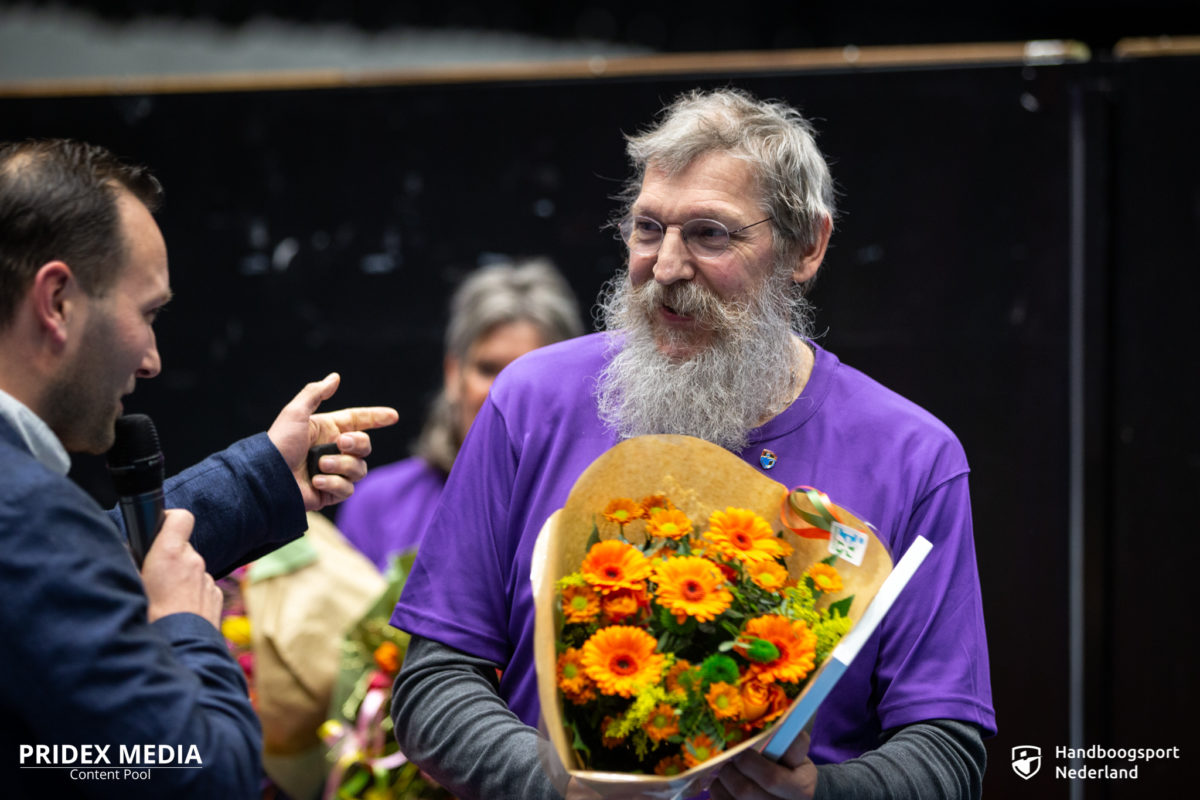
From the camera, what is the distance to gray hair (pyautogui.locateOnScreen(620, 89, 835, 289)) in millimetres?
1890

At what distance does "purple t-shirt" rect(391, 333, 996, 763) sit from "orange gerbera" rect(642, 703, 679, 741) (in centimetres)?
40

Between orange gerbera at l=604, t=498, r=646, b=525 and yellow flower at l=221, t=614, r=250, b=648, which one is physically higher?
orange gerbera at l=604, t=498, r=646, b=525

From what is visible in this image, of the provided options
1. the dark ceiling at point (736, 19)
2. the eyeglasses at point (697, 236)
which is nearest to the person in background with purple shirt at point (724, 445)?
the eyeglasses at point (697, 236)

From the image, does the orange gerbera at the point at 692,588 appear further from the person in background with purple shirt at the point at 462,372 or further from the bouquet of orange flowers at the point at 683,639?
the person in background with purple shirt at the point at 462,372

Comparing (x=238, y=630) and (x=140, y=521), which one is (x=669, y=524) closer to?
(x=140, y=521)

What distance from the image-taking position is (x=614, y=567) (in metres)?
1.49

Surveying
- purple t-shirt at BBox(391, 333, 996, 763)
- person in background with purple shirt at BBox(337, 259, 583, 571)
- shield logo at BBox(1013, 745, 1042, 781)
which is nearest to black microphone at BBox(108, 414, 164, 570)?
purple t-shirt at BBox(391, 333, 996, 763)

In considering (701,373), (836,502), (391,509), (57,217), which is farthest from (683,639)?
(391,509)

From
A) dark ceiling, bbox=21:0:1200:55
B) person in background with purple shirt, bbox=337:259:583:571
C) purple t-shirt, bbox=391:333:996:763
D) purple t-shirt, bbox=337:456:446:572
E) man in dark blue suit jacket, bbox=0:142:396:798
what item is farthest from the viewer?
dark ceiling, bbox=21:0:1200:55

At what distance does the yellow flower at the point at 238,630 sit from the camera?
9.14 ft

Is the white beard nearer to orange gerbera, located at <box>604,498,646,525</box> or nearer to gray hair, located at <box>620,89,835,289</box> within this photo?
gray hair, located at <box>620,89,835,289</box>

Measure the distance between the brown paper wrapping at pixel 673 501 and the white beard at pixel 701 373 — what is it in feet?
0.78

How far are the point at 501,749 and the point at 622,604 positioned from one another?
1.10 ft

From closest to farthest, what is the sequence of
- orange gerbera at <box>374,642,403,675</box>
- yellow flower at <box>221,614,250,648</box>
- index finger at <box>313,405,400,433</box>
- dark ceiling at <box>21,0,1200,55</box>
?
index finger at <box>313,405,400,433</box> < orange gerbera at <box>374,642,403,675</box> < yellow flower at <box>221,614,250,648</box> < dark ceiling at <box>21,0,1200,55</box>
